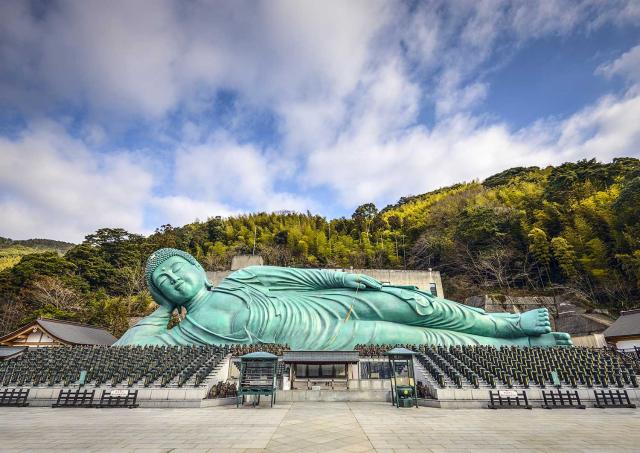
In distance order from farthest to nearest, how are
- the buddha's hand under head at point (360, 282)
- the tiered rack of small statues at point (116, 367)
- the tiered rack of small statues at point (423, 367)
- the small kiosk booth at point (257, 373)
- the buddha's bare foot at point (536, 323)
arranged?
1. the buddha's hand under head at point (360, 282)
2. the buddha's bare foot at point (536, 323)
3. the tiered rack of small statues at point (116, 367)
4. the tiered rack of small statues at point (423, 367)
5. the small kiosk booth at point (257, 373)

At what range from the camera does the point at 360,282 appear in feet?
54.2

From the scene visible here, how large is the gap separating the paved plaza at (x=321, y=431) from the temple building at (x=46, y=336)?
1305 cm

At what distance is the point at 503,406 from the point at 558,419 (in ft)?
6.09

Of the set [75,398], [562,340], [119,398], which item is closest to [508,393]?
[562,340]

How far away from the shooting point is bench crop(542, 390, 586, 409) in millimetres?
9289

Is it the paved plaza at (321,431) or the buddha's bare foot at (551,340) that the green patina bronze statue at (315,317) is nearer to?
the buddha's bare foot at (551,340)

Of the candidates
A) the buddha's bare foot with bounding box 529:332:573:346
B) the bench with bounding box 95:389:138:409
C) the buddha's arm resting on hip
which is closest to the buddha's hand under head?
the buddha's arm resting on hip

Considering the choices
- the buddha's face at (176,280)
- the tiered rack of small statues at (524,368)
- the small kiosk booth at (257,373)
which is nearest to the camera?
the small kiosk booth at (257,373)

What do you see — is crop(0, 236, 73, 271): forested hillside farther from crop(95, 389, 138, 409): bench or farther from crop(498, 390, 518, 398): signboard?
crop(498, 390, 518, 398): signboard

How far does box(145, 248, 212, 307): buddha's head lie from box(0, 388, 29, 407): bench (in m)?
6.32

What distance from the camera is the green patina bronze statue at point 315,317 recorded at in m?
15.2

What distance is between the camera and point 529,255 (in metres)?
35.1

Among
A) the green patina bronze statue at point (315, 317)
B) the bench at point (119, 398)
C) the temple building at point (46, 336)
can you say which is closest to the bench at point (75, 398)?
the bench at point (119, 398)

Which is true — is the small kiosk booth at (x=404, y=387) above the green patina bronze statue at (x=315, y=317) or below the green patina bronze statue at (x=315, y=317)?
below
